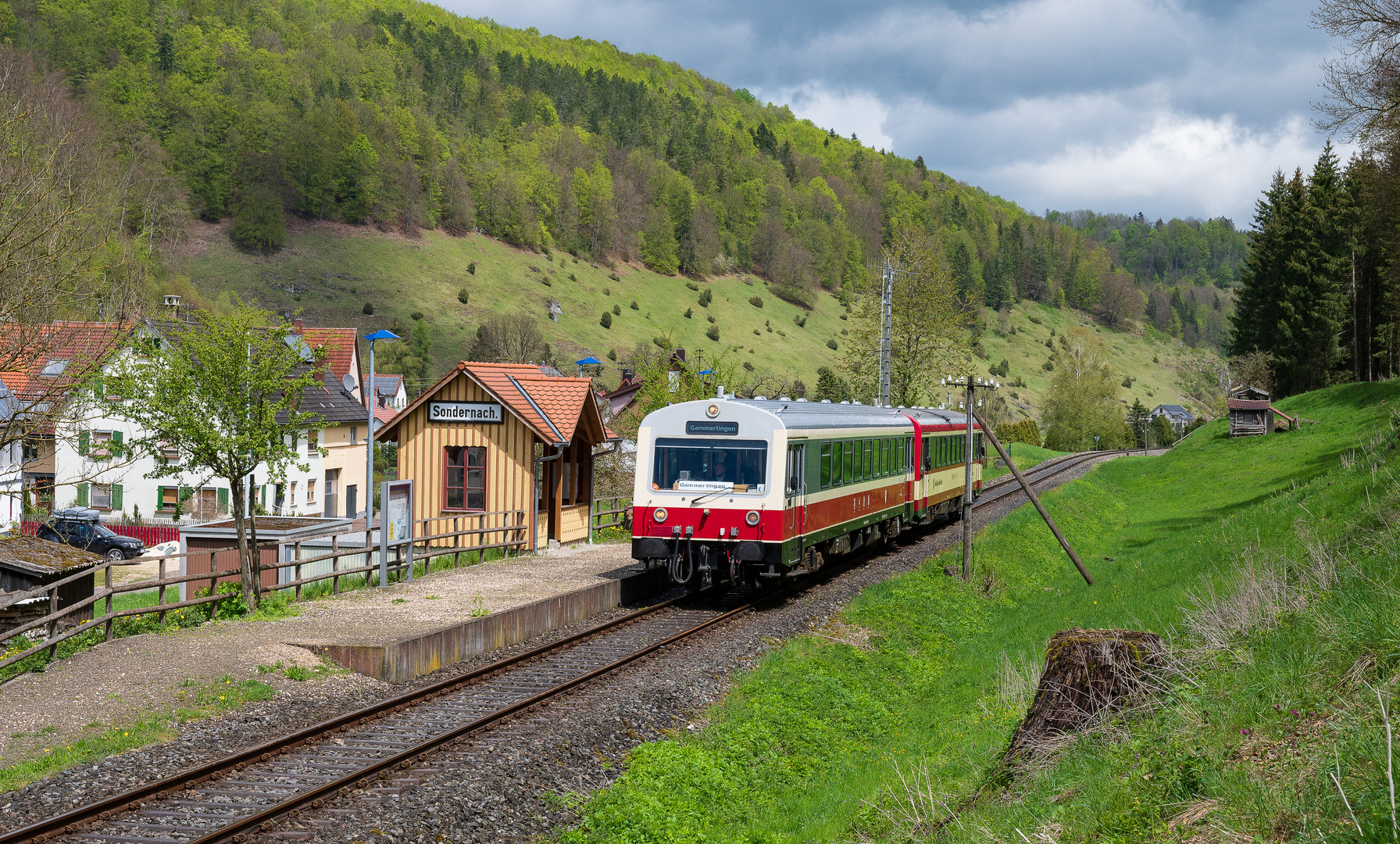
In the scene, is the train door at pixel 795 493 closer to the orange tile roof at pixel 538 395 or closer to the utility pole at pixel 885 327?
the orange tile roof at pixel 538 395

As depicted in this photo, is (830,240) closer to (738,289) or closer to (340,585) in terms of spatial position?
(738,289)

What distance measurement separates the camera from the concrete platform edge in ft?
42.7

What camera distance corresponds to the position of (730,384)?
40562 mm

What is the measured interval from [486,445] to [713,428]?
357 inches

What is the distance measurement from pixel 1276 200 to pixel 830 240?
89593mm

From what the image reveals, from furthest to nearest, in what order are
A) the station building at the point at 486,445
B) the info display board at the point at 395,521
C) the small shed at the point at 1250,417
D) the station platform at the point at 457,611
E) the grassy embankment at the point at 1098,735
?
the small shed at the point at 1250,417 < the station building at the point at 486,445 < the info display board at the point at 395,521 < the station platform at the point at 457,611 < the grassy embankment at the point at 1098,735

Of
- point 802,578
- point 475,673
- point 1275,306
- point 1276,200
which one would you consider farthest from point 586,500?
point 1276,200

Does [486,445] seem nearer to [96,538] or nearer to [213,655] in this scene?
[213,655]

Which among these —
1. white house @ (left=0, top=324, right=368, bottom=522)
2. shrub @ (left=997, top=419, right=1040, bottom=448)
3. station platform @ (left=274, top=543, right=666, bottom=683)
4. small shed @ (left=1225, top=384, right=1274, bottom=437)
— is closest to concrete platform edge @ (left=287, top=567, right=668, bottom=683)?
station platform @ (left=274, top=543, right=666, bottom=683)

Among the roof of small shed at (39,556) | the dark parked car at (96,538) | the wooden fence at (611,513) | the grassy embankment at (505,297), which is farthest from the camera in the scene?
the grassy embankment at (505,297)

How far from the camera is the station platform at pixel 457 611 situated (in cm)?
1331

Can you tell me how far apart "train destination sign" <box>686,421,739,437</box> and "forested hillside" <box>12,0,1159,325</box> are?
73.1 m

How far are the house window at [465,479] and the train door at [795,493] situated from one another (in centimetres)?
976

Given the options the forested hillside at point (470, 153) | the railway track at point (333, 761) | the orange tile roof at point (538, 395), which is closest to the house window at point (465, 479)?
the orange tile roof at point (538, 395)
